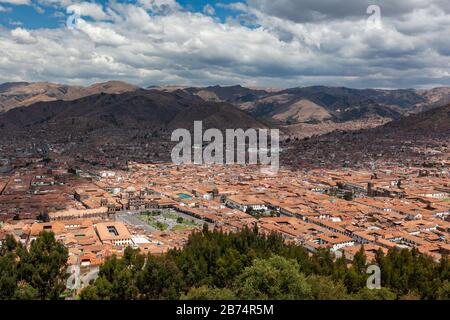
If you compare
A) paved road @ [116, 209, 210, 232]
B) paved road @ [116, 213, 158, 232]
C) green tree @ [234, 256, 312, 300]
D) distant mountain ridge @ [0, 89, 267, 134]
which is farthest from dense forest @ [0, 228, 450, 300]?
distant mountain ridge @ [0, 89, 267, 134]

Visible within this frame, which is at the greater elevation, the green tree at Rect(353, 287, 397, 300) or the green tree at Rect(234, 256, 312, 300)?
the green tree at Rect(234, 256, 312, 300)

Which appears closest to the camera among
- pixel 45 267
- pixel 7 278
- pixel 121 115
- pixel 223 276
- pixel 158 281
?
pixel 7 278

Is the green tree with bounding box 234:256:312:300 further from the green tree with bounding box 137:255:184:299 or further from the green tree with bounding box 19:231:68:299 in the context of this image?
the green tree with bounding box 19:231:68:299

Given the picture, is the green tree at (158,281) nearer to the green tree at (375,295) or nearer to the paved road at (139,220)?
the green tree at (375,295)

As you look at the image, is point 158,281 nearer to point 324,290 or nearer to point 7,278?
point 7,278

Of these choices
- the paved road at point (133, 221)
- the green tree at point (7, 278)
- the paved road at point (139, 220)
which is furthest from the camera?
the paved road at point (139, 220)

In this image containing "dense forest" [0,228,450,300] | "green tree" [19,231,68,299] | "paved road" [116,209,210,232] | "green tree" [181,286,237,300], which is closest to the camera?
"green tree" [181,286,237,300]

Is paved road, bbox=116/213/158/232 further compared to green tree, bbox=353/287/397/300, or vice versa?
paved road, bbox=116/213/158/232

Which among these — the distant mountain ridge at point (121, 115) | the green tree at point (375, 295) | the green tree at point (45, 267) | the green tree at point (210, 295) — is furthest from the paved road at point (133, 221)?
the distant mountain ridge at point (121, 115)

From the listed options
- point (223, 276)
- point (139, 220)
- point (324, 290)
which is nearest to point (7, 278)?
point (223, 276)
